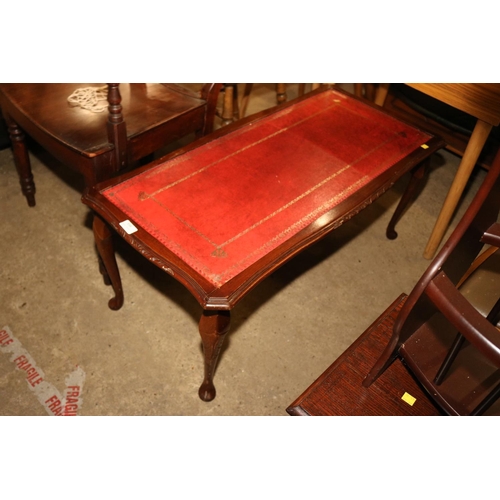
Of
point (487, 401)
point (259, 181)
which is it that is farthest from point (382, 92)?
point (487, 401)

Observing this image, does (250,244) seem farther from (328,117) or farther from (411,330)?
(328,117)

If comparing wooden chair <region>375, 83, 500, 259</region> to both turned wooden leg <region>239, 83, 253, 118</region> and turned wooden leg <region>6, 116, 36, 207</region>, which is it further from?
turned wooden leg <region>6, 116, 36, 207</region>

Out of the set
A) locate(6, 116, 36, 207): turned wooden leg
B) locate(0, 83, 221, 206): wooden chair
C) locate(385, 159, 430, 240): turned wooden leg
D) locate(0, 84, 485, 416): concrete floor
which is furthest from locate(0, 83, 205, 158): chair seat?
locate(385, 159, 430, 240): turned wooden leg

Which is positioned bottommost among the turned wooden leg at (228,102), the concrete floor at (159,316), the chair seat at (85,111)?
the concrete floor at (159,316)

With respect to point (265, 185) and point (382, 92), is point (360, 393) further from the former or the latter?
point (382, 92)

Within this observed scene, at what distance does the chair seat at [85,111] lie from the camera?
175cm

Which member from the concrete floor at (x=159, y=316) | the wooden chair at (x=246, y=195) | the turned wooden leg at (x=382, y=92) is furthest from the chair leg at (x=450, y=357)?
the turned wooden leg at (x=382, y=92)

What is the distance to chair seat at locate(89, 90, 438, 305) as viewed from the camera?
144cm

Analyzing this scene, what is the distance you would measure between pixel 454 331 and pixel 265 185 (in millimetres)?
746

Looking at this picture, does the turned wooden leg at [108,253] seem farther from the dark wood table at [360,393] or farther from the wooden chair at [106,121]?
the dark wood table at [360,393]

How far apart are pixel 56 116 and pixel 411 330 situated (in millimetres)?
1456

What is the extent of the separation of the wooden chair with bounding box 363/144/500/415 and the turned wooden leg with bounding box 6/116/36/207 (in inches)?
66.5

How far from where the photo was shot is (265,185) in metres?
1.66

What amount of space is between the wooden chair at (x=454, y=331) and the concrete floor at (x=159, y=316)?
1.90ft
